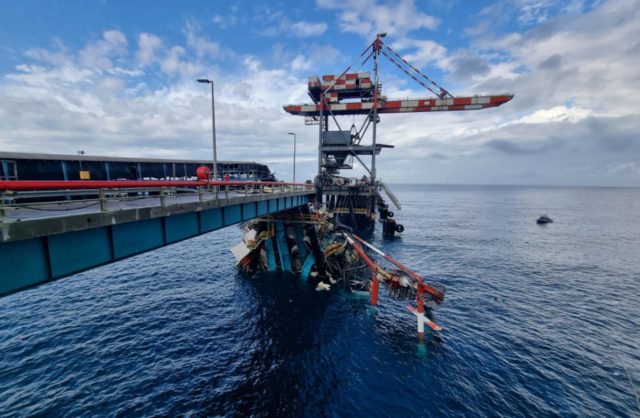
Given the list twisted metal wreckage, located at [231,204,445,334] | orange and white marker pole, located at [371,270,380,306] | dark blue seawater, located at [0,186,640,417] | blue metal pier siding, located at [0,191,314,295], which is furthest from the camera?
twisted metal wreckage, located at [231,204,445,334]

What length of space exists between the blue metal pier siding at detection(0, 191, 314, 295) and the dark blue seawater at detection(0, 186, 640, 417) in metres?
8.39

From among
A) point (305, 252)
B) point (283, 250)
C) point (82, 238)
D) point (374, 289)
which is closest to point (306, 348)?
point (374, 289)

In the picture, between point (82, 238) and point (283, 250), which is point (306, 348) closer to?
point (283, 250)

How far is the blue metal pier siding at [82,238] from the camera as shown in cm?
657

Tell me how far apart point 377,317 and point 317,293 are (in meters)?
6.29

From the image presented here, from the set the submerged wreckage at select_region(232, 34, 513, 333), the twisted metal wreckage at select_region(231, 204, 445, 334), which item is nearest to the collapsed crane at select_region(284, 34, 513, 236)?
the submerged wreckage at select_region(232, 34, 513, 333)

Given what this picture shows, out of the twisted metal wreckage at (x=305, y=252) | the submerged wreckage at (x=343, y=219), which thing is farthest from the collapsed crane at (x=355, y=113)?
the twisted metal wreckage at (x=305, y=252)

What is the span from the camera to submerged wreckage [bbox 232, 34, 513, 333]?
24.3 meters

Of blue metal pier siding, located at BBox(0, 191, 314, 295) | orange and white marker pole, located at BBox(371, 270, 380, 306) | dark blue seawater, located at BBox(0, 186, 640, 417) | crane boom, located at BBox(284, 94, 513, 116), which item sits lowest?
dark blue seawater, located at BBox(0, 186, 640, 417)

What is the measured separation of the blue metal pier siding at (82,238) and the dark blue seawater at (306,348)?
330 inches

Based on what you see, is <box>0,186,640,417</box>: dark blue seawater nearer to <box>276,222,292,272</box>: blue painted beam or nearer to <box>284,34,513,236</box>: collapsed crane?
<box>276,222,292,272</box>: blue painted beam

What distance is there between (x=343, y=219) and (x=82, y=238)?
2215 inches

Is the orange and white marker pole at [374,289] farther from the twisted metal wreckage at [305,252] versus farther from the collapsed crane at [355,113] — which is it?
the collapsed crane at [355,113]

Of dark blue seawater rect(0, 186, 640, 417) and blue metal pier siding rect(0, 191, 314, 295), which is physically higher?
blue metal pier siding rect(0, 191, 314, 295)
